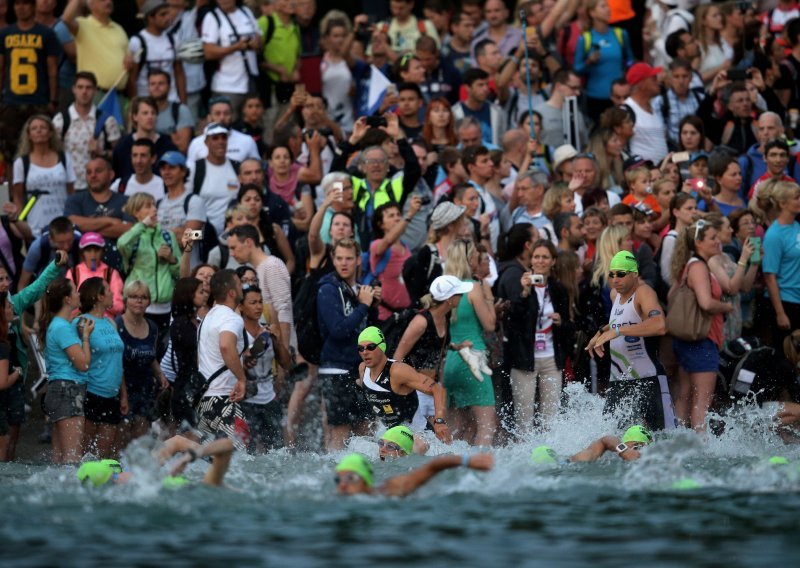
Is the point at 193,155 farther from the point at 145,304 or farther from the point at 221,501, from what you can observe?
the point at 221,501

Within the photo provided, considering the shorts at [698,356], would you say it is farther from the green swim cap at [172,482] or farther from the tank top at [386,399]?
the green swim cap at [172,482]

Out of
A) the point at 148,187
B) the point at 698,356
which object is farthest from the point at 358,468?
the point at 148,187

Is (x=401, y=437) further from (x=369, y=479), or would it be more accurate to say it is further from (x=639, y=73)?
(x=639, y=73)

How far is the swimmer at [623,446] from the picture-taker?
12.0m

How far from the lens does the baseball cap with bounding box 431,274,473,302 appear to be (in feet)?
42.7

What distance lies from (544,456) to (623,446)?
64cm

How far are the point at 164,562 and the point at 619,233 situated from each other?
6.65 metres

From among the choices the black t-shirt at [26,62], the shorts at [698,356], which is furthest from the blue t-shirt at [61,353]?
the shorts at [698,356]

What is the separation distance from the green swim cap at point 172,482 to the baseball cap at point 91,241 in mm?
3833

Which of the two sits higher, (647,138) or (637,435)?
(647,138)

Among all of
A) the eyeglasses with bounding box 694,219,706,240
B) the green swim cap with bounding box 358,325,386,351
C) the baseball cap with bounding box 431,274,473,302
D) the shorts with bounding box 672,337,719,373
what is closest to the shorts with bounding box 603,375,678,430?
the shorts with bounding box 672,337,719,373

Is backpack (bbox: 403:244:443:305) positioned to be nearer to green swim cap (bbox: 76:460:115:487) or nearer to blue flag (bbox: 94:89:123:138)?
green swim cap (bbox: 76:460:115:487)

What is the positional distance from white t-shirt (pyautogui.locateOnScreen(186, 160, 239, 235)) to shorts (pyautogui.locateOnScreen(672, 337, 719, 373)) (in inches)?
195

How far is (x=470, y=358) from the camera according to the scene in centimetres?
1314
